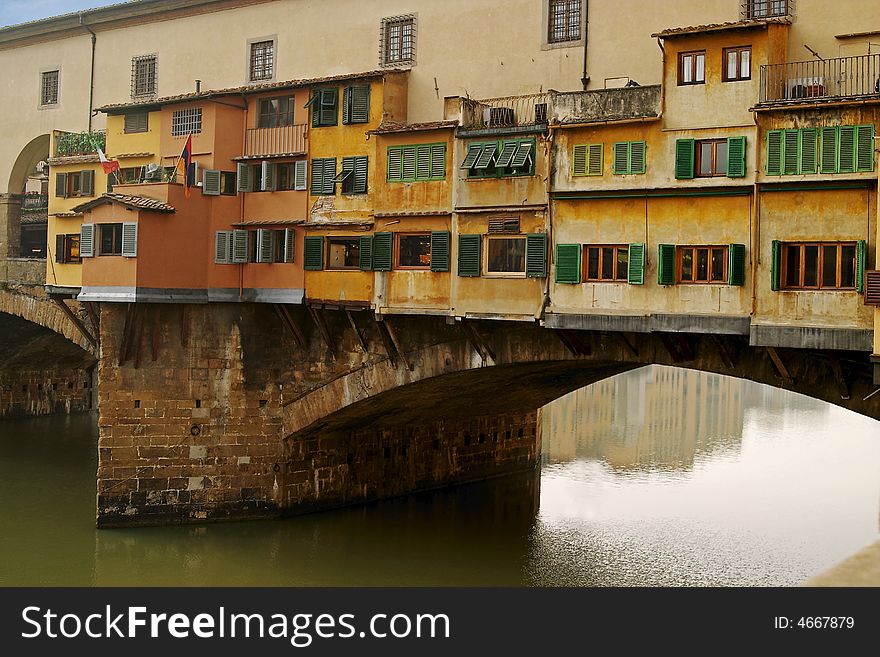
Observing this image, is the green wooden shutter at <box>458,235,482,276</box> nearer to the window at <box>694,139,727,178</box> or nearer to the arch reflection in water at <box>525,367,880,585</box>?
the window at <box>694,139,727,178</box>

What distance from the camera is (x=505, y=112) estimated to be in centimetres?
2047

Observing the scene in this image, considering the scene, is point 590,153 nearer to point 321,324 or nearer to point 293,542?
point 321,324

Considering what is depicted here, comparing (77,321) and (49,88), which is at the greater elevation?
(49,88)

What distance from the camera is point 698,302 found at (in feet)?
58.2

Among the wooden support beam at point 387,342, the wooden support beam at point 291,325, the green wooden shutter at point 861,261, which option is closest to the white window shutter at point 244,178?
the wooden support beam at point 291,325

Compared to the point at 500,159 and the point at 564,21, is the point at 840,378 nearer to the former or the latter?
the point at 500,159

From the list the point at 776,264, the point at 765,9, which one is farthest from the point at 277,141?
the point at 776,264

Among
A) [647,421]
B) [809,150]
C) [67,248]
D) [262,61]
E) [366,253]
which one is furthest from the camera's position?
[647,421]

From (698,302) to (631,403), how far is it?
3147 centimetres

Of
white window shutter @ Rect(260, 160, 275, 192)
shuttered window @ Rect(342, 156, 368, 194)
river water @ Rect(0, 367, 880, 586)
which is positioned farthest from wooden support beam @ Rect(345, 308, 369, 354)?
river water @ Rect(0, 367, 880, 586)

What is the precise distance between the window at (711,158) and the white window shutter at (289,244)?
8447 mm

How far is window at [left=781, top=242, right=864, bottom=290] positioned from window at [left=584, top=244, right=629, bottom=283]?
260cm

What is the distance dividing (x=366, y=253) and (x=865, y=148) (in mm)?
9135

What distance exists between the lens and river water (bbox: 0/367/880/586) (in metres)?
20.8
